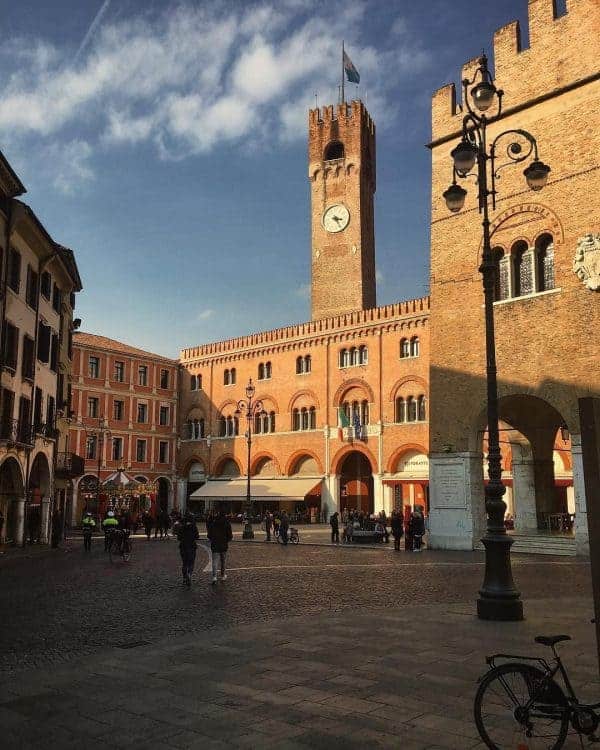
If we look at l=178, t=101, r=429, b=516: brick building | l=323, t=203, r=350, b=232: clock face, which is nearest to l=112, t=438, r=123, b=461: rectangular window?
l=178, t=101, r=429, b=516: brick building

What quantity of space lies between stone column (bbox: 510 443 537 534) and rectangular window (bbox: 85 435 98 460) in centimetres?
3139

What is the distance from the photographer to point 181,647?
7965 mm

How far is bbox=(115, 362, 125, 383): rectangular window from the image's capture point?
50750 millimetres

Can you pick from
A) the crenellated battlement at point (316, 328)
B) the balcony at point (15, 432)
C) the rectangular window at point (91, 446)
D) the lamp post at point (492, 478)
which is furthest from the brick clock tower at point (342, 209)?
the lamp post at point (492, 478)

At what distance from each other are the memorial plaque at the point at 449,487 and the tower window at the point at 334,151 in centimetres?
3839

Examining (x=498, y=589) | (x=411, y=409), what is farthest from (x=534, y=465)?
(x=498, y=589)

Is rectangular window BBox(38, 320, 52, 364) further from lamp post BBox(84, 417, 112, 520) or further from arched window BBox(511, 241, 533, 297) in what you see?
lamp post BBox(84, 417, 112, 520)

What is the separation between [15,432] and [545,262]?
1814 cm

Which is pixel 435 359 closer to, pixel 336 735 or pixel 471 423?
pixel 471 423

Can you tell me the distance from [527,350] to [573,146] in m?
6.20

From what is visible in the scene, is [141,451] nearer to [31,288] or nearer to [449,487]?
[31,288]

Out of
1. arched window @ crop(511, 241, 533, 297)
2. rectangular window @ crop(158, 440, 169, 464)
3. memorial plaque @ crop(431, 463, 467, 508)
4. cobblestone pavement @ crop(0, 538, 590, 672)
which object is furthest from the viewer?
rectangular window @ crop(158, 440, 169, 464)

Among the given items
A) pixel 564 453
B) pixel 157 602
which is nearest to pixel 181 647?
pixel 157 602

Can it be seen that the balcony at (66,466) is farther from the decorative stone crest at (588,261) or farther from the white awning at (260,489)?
the decorative stone crest at (588,261)
